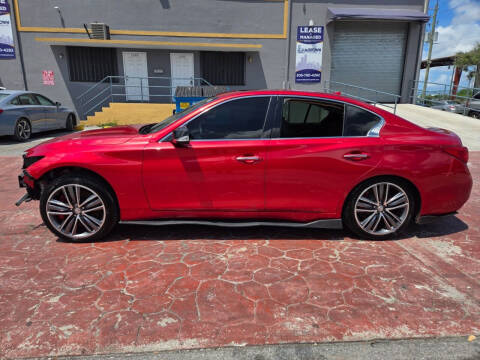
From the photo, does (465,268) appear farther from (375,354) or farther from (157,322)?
(157,322)

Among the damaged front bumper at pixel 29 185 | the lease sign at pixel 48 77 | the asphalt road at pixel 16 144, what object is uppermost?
the lease sign at pixel 48 77

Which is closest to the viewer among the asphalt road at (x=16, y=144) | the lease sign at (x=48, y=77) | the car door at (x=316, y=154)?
the car door at (x=316, y=154)

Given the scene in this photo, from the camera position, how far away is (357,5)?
15.8 m

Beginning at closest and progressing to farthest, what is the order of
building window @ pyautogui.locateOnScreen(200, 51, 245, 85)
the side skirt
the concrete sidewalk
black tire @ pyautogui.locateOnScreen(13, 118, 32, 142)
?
the side skirt → black tire @ pyautogui.locateOnScreen(13, 118, 32, 142) → the concrete sidewalk → building window @ pyautogui.locateOnScreen(200, 51, 245, 85)

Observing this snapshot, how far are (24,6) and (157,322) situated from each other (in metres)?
17.4

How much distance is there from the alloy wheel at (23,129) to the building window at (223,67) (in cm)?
835

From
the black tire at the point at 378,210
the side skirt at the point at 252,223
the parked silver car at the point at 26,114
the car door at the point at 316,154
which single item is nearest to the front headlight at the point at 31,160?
the side skirt at the point at 252,223

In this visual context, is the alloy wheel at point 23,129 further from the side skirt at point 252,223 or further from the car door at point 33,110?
the side skirt at point 252,223

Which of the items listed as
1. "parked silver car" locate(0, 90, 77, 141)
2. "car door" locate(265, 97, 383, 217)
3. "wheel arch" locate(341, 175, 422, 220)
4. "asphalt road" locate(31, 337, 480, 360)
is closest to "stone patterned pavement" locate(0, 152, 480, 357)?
"asphalt road" locate(31, 337, 480, 360)

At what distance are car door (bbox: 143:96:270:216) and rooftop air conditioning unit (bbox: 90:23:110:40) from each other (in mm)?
13874

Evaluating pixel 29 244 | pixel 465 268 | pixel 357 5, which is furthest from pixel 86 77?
pixel 465 268

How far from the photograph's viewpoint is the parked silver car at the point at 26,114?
9.57 meters

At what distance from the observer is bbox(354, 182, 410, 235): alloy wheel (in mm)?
3834

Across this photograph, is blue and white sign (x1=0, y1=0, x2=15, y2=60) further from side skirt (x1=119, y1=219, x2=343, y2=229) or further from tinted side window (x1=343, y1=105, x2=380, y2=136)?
tinted side window (x1=343, y1=105, x2=380, y2=136)
